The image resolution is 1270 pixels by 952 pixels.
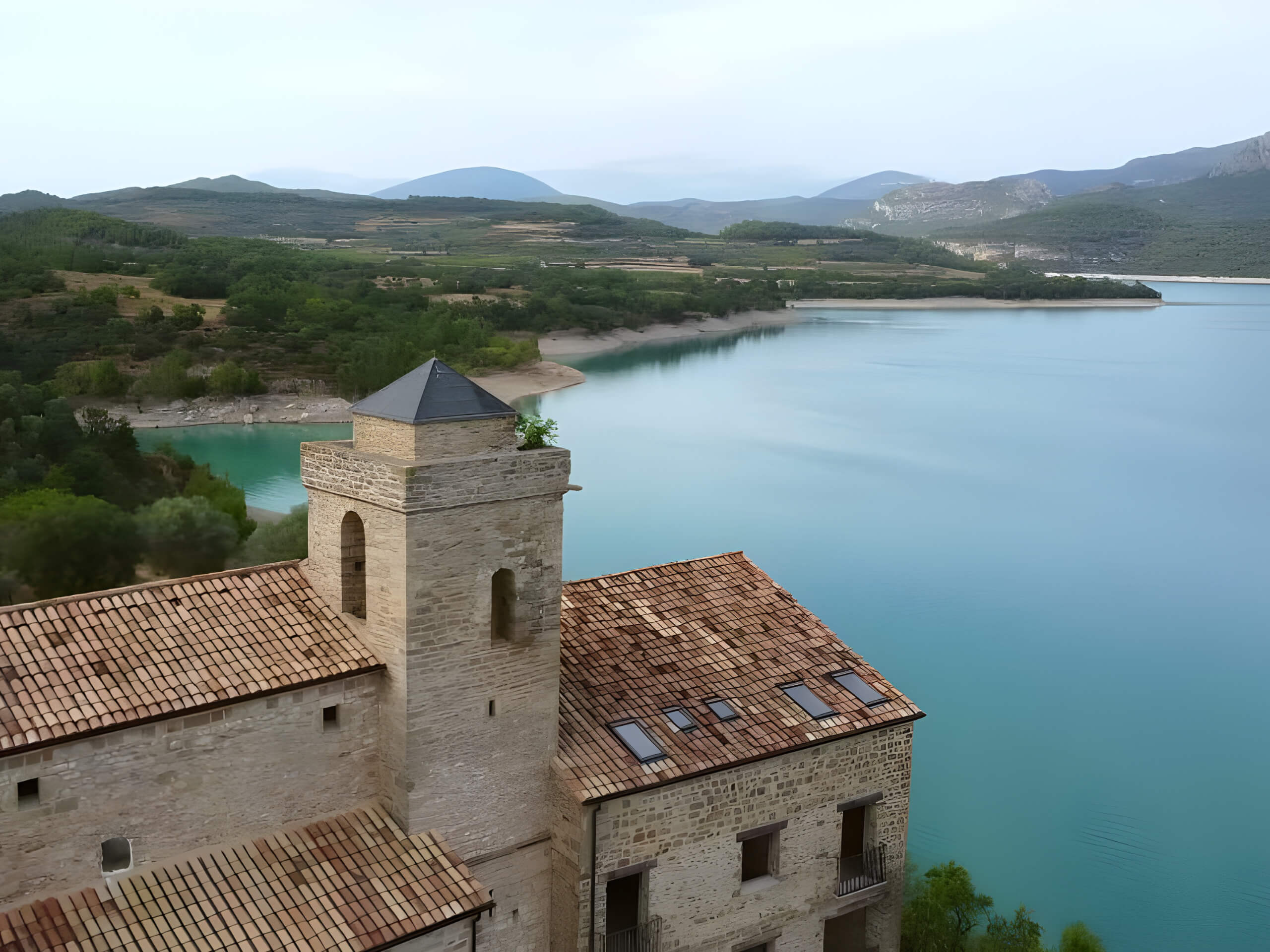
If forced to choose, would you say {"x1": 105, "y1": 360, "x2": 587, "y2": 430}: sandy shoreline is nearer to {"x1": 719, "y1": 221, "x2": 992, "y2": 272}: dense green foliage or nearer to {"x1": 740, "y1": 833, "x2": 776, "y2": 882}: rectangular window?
{"x1": 740, "y1": 833, "x2": 776, "y2": 882}: rectangular window

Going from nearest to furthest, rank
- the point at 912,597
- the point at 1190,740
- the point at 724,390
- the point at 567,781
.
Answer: the point at 567,781 → the point at 1190,740 → the point at 912,597 → the point at 724,390

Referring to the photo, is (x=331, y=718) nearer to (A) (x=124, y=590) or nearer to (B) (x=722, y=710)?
(A) (x=124, y=590)

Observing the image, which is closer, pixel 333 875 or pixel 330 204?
pixel 333 875

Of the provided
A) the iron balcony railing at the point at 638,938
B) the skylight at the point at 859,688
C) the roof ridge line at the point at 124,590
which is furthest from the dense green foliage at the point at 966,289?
the roof ridge line at the point at 124,590

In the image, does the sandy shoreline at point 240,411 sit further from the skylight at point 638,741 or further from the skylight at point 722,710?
the skylight at point 638,741

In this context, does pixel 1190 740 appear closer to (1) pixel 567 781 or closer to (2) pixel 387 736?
(1) pixel 567 781

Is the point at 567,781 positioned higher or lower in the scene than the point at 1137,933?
higher

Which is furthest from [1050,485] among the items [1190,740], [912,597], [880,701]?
[880,701]
